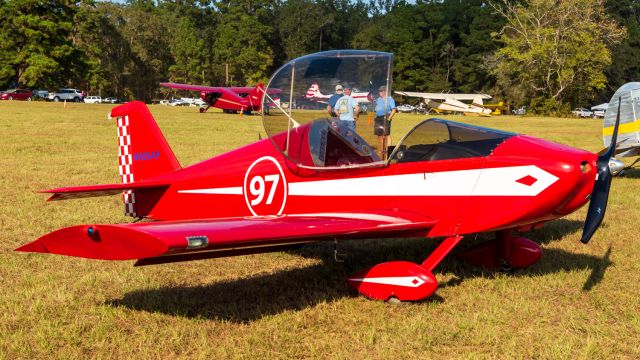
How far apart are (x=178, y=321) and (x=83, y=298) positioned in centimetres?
111

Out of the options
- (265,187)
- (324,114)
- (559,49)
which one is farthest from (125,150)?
(559,49)

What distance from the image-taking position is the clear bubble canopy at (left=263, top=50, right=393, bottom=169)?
5.87 m

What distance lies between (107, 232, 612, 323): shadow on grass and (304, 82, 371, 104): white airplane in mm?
1918

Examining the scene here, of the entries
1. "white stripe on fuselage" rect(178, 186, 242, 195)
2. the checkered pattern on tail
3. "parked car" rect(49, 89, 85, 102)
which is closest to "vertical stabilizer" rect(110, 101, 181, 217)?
the checkered pattern on tail

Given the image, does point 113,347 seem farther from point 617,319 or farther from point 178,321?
point 617,319

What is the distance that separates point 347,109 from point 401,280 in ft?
6.24

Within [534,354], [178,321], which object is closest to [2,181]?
[178,321]

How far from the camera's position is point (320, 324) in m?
4.80

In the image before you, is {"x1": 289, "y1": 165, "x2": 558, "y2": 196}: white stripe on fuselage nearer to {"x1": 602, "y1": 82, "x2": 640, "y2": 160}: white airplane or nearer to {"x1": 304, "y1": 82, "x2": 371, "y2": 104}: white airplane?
{"x1": 304, "y1": 82, "x2": 371, "y2": 104}: white airplane

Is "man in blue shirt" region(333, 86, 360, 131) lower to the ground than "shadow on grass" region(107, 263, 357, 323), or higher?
higher

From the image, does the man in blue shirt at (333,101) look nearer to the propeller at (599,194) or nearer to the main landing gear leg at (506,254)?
the main landing gear leg at (506,254)

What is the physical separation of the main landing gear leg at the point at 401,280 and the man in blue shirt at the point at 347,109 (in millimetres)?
1561

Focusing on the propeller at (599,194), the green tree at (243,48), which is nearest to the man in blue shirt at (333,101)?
the propeller at (599,194)

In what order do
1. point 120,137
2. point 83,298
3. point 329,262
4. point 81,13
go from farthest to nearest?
1. point 81,13
2. point 120,137
3. point 329,262
4. point 83,298
